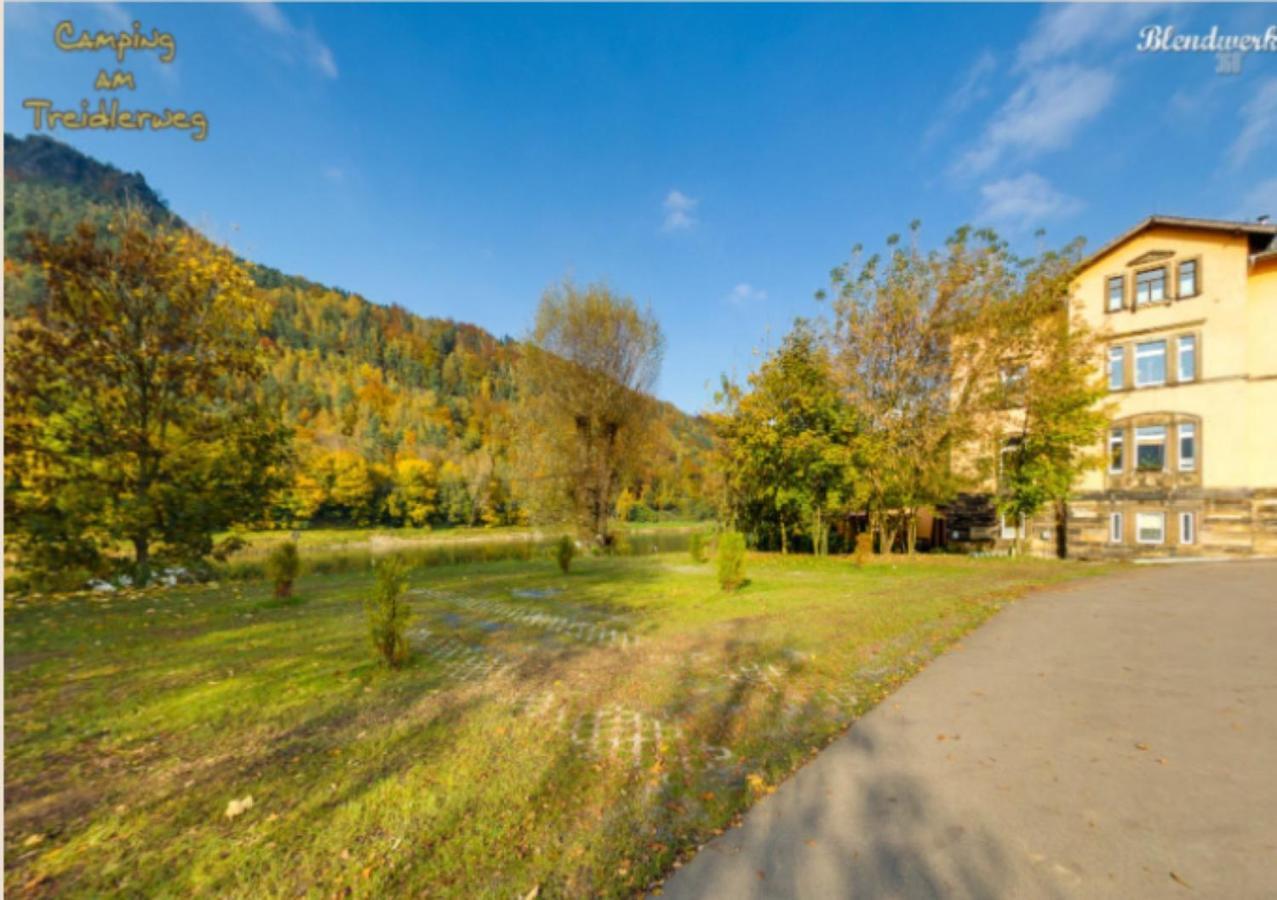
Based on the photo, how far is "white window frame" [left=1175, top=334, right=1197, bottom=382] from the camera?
1889cm

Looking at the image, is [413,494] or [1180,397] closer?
[1180,397]

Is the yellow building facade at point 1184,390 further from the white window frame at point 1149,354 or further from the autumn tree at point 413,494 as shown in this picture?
the autumn tree at point 413,494

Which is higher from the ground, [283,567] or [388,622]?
[388,622]

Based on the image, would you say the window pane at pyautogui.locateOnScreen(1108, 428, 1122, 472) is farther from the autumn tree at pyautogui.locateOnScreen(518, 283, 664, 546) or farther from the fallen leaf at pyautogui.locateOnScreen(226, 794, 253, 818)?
the fallen leaf at pyautogui.locateOnScreen(226, 794, 253, 818)

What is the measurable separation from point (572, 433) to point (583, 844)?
22969mm

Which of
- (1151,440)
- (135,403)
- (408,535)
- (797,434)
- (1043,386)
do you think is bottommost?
(408,535)

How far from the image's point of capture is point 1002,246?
17234 mm

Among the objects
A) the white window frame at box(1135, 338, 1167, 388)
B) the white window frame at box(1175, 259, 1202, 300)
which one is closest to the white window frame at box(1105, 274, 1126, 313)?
the white window frame at box(1175, 259, 1202, 300)

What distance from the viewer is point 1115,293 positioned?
20828 mm

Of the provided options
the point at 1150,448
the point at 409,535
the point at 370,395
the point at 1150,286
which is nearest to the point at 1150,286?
the point at 1150,286

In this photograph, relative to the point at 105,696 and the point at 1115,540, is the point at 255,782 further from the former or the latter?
the point at 1115,540

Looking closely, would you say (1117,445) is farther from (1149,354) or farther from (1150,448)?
(1149,354)

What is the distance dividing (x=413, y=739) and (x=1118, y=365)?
28.6 m

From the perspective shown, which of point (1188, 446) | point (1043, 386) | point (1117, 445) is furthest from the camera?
point (1117, 445)
